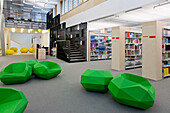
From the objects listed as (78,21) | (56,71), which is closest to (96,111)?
(56,71)

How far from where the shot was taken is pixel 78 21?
11.9 m

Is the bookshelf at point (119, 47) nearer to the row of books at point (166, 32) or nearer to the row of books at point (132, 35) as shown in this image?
the row of books at point (132, 35)

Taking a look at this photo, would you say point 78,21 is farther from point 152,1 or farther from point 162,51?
point 162,51

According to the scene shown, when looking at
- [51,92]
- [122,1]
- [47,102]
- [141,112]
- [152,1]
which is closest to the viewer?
[141,112]

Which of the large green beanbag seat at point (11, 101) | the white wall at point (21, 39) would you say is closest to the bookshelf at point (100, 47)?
the large green beanbag seat at point (11, 101)

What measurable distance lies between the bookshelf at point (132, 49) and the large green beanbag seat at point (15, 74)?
514 cm

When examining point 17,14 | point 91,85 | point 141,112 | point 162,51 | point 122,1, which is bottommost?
point 141,112

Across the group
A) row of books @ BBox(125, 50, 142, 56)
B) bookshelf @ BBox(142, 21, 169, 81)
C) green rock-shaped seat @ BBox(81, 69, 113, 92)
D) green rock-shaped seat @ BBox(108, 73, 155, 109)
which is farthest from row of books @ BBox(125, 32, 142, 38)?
green rock-shaped seat @ BBox(108, 73, 155, 109)

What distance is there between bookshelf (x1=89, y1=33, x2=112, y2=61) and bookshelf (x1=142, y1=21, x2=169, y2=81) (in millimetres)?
5581

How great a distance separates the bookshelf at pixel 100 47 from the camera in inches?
419

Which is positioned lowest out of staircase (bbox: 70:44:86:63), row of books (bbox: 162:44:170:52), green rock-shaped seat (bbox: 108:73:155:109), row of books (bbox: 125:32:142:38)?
green rock-shaped seat (bbox: 108:73:155:109)

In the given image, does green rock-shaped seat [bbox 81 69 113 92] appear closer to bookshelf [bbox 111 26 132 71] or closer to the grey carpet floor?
the grey carpet floor

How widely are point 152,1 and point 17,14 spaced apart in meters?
21.1

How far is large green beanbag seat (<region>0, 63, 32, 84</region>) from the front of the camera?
422 cm
